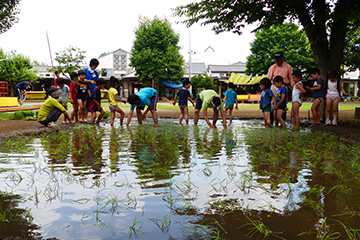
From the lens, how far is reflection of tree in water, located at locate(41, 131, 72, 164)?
4.44m

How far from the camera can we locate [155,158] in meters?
4.53

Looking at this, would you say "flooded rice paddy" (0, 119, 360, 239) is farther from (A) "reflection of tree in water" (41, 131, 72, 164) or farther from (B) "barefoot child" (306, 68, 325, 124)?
(B) "barefoot child" (306, 68, 325, 124)

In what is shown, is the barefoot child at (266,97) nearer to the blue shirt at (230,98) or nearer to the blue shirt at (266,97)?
the blue shirt at (266,97)

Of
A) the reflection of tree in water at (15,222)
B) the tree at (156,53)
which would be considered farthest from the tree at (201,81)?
the reflection of tree in water at (15,222)

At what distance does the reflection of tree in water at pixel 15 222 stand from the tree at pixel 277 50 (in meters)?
38.0

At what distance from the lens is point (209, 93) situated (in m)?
9.51

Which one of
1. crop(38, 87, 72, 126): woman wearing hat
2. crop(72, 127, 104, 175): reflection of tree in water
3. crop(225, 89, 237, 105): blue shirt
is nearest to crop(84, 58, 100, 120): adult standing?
crop(38, 87, 72, 126): woman wearing hat

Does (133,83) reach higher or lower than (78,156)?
higher

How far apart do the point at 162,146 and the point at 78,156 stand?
1.50m

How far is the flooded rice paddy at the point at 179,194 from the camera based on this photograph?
2209 millimetres

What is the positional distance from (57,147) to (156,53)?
32.4 metres

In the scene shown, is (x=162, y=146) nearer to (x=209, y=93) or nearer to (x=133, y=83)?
(x=209, y=93)

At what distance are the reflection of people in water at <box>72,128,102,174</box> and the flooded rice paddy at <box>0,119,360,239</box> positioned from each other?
15 millimetres

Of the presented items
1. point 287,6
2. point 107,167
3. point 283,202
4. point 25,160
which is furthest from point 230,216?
point 287,6
